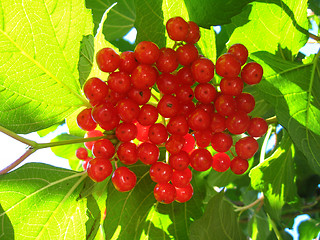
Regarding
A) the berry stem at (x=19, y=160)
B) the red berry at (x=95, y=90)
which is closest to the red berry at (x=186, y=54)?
the red berry at (x=95, y=90)

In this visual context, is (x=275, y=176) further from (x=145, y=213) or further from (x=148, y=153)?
(x=148, y=153)

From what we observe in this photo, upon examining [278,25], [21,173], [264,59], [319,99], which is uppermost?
[278,25]

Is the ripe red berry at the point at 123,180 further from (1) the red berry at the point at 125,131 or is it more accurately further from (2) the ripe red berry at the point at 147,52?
(2) the ripe red berry at the point at 147,52

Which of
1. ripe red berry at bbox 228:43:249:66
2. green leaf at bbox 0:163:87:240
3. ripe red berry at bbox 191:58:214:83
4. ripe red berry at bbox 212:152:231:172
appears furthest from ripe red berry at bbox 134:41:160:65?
green leaf at bbox 0:163:87:240

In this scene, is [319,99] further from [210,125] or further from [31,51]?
[31,51]

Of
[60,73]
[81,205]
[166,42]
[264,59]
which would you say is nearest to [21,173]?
[81,205]

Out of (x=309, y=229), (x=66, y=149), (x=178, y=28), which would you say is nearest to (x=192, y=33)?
(x=178, y=28)
